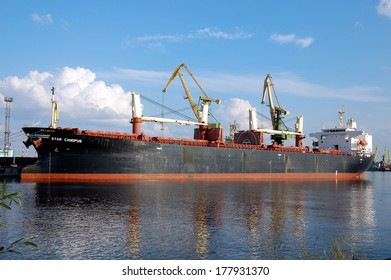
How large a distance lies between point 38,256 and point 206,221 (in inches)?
314

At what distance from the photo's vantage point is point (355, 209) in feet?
75.5

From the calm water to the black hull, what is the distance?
40.2 feet

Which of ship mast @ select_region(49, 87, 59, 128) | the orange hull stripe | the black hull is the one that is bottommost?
the orange hull stripe

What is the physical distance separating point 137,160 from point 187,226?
24583 millimetres

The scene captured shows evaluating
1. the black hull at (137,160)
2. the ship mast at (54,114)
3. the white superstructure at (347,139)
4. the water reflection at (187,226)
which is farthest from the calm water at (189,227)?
the white superstructure at (347,139)

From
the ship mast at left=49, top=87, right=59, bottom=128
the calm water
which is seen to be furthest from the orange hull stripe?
the calm water

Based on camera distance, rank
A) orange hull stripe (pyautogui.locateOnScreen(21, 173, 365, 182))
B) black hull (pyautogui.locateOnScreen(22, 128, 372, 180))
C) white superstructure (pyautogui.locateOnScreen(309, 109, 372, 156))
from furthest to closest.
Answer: white superstructure (pyautogui.locateOnScreen(309, 109, 372, 156)) → orange hull stripe (pyautogui.locateOnScreen(21, 173, 365, 182)) → black hull (pyautogui.locateOnScreen(22, 128, 372, 180))

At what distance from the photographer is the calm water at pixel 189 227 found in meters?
12.1

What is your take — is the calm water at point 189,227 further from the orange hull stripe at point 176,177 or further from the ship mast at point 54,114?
the ship mast at point 54,114

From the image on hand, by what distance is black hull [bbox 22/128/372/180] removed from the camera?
3725 centimetres

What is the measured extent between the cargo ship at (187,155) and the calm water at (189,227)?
40.7 ft

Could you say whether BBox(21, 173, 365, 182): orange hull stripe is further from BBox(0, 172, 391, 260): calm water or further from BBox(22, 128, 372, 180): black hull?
BBox(0, 172, 391, 260): calm water

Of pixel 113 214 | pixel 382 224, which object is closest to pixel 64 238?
pixel 113 214
